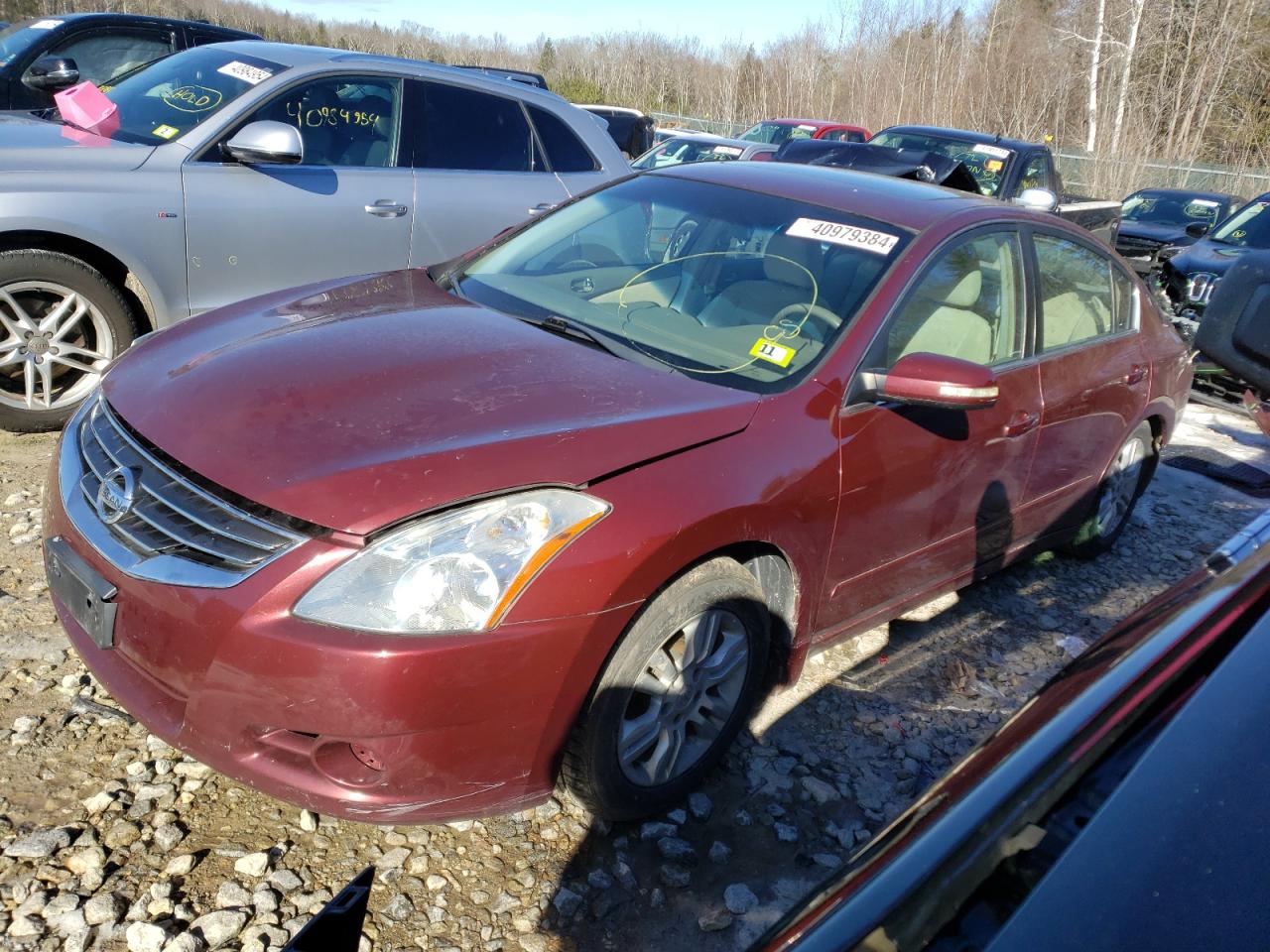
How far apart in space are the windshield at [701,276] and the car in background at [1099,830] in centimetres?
144

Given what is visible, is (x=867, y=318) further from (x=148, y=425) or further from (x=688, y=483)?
(x=148, y=425)

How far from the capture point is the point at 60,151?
461 centimetres

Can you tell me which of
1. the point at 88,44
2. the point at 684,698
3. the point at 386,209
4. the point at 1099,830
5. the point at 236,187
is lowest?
the point at 684,698

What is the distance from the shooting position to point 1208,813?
1.40 metres

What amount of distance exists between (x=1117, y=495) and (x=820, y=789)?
263 cm

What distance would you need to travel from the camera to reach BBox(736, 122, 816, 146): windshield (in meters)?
17.2

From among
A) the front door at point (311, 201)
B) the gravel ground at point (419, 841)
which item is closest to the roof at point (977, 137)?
the front door at point (311, 201)

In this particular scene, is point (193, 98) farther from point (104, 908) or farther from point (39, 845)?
point (104, 908)

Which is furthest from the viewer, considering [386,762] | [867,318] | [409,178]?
[409,178]

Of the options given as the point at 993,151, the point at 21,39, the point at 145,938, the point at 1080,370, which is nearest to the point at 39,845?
the point at 145,938

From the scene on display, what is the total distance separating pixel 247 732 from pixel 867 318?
6.68 feet

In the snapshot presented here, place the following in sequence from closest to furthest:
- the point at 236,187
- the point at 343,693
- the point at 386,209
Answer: the point at 343,693, the point at 236,187, the point at 386,209

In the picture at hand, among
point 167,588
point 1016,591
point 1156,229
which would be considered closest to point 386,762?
point 167,588

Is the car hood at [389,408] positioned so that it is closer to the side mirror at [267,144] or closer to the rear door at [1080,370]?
the rear door at [1080,370]
